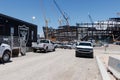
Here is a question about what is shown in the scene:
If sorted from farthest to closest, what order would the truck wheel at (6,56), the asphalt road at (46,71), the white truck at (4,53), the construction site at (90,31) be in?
1. the construction site at (90,31)
2. the truck wheel at (6,56)
3. the white truck at (4,53)
4. the asphalt road at (46,71)

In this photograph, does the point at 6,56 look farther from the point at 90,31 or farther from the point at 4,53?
the point at 90,31

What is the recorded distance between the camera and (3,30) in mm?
27766

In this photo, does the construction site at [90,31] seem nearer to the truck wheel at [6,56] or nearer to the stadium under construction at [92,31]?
the stadium under construction at [92,31]

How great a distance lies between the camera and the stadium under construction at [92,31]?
120 m

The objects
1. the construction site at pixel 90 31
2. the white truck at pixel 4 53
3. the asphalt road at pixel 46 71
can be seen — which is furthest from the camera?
the construction site at pixel 90 31

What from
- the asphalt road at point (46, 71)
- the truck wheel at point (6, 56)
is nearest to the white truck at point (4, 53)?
the truck wheel at point (6, 56)

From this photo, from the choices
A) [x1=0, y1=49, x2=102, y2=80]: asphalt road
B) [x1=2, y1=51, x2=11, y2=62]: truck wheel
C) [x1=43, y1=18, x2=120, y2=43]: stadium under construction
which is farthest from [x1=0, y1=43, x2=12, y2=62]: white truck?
[x1=43, y1=18, x2=120, y2=43]: stadium under construction

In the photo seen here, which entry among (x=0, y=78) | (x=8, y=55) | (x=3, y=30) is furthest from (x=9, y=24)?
(x=0, y=78)

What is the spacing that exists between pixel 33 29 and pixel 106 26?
95.5 meters

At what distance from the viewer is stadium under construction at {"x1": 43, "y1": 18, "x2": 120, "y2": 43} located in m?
120

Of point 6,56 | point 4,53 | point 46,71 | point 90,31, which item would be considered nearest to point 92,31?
point 90,31

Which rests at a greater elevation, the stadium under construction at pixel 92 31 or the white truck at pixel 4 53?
the stadium under construction at pixel 92 31

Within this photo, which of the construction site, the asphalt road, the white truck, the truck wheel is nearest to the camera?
the asphalt road

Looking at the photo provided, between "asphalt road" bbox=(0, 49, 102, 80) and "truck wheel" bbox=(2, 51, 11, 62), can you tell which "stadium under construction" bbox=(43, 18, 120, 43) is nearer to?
"truck wheel" bbox=(2, 51, 11, 62)
